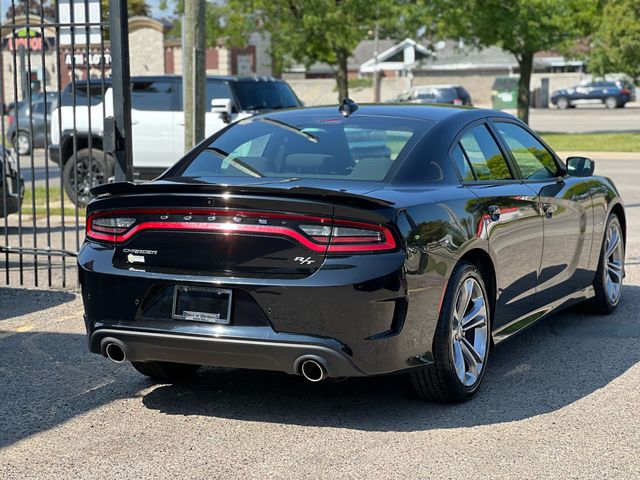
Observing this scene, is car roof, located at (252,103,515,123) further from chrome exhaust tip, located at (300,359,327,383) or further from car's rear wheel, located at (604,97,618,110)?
car's rear wheel, located at (604,97,618,110)

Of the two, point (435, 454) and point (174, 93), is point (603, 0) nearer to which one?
point (174, 93)

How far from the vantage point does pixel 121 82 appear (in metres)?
8.32

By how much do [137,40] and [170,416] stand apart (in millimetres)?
48256

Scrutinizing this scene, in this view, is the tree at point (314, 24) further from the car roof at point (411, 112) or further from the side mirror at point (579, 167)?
the car roof at point (411, 112)

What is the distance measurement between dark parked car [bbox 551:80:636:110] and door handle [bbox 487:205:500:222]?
60.2 meters

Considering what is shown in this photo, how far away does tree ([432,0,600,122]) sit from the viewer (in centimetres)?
3316

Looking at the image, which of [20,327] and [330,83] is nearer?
[20,327]

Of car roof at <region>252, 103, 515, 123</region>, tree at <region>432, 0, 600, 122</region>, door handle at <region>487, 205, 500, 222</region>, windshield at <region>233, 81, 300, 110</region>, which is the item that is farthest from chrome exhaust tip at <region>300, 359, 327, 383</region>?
tree at <region>432, 0, 600, 122</region>

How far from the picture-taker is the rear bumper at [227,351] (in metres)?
4.98

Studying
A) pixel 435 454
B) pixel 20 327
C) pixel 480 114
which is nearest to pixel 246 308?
pixel 435 454

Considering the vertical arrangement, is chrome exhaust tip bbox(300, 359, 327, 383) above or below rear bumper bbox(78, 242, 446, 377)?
below

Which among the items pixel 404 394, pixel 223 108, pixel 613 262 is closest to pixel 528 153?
pixel 613 262

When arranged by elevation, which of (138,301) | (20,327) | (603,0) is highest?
(603,0)

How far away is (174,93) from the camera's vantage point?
16938 mm
